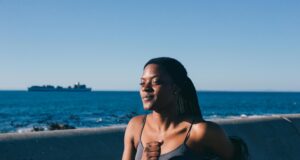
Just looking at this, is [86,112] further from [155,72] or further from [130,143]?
[155,72]

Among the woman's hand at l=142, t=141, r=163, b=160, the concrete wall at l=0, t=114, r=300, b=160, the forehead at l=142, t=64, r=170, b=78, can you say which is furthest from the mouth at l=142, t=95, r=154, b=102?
the concrete wall at l=0, t=114, r=300, b=160

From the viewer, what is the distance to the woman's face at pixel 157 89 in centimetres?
Answer: 290

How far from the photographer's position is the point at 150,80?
2.92m

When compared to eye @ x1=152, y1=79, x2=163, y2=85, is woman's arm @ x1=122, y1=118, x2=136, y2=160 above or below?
below

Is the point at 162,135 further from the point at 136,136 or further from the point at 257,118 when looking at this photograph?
the point at 257,118

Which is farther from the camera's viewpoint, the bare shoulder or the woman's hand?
the bare shoulder

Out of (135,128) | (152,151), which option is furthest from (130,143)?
(152,151)

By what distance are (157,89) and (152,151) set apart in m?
0.33

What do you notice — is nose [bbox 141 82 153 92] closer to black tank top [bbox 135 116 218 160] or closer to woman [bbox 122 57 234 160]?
woman [bbox 122 57 234 160]

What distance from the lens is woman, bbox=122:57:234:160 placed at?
111 inches

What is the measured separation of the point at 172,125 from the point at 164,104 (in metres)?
0.12

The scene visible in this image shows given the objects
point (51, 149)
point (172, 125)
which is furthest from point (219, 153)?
point (51, 149)

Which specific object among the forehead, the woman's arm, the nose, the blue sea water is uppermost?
the forehead

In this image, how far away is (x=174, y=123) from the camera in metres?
2.96
